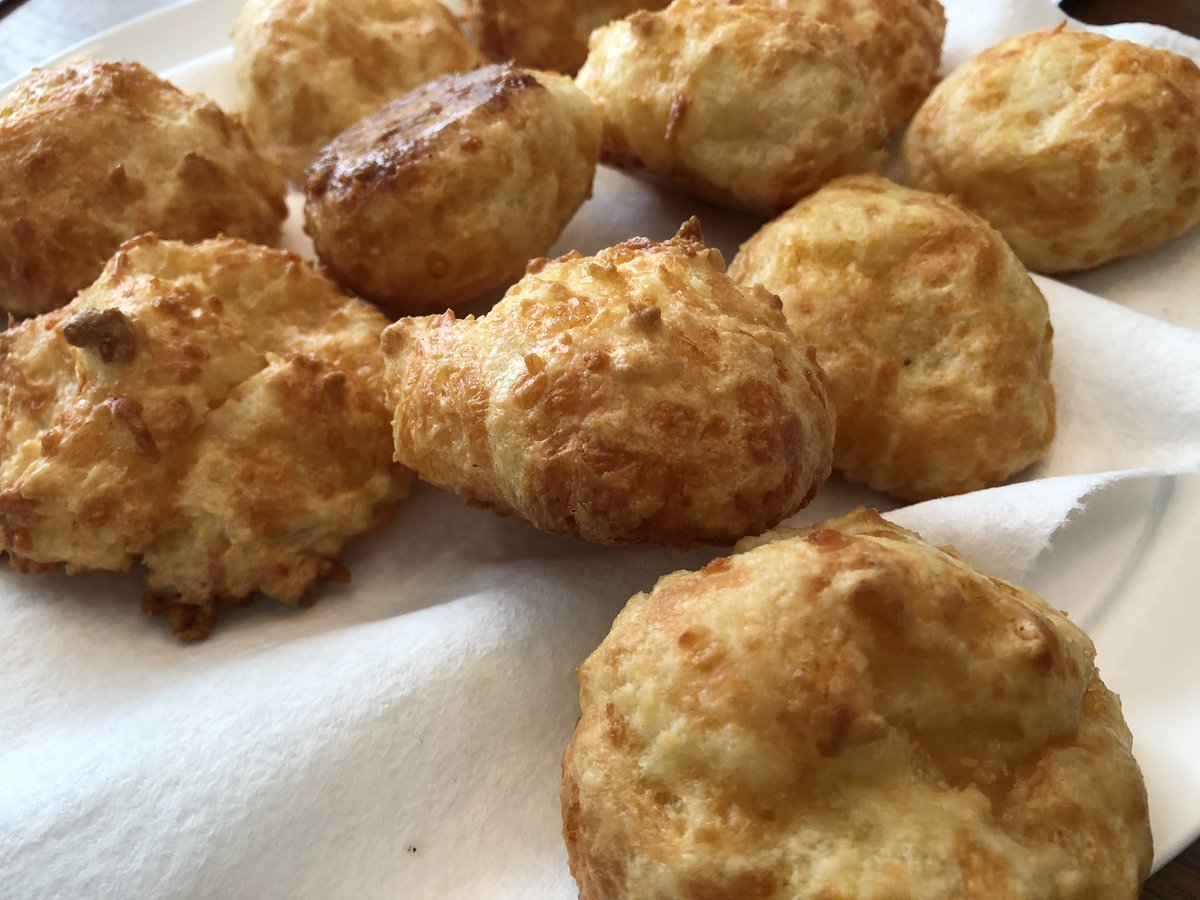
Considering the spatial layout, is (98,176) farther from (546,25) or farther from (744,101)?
(744,101)

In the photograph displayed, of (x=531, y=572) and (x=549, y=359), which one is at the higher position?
(x=549, y=359)

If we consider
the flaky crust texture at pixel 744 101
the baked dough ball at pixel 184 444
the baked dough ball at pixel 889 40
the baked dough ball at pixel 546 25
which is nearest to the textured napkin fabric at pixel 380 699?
the baked dough ball at pixel 184 444

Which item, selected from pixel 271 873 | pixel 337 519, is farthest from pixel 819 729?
pixel 337 519

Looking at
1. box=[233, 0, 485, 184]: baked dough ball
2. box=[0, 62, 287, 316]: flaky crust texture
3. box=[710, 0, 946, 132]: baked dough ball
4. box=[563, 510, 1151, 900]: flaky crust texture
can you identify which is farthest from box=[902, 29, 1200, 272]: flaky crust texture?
box=[0, 62, 287, 316]: flaky crust texture

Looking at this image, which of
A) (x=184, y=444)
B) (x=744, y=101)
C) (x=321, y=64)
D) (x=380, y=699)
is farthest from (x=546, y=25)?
(x=380, y=699)

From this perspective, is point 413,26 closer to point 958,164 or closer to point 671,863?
point 958,164

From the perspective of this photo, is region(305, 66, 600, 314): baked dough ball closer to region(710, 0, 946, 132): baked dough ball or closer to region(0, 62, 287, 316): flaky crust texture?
region(0, 62, 287, 316): flaky crust texture

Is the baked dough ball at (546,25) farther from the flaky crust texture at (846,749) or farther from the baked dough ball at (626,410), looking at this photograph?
the flaky crust texture at (846,749)
